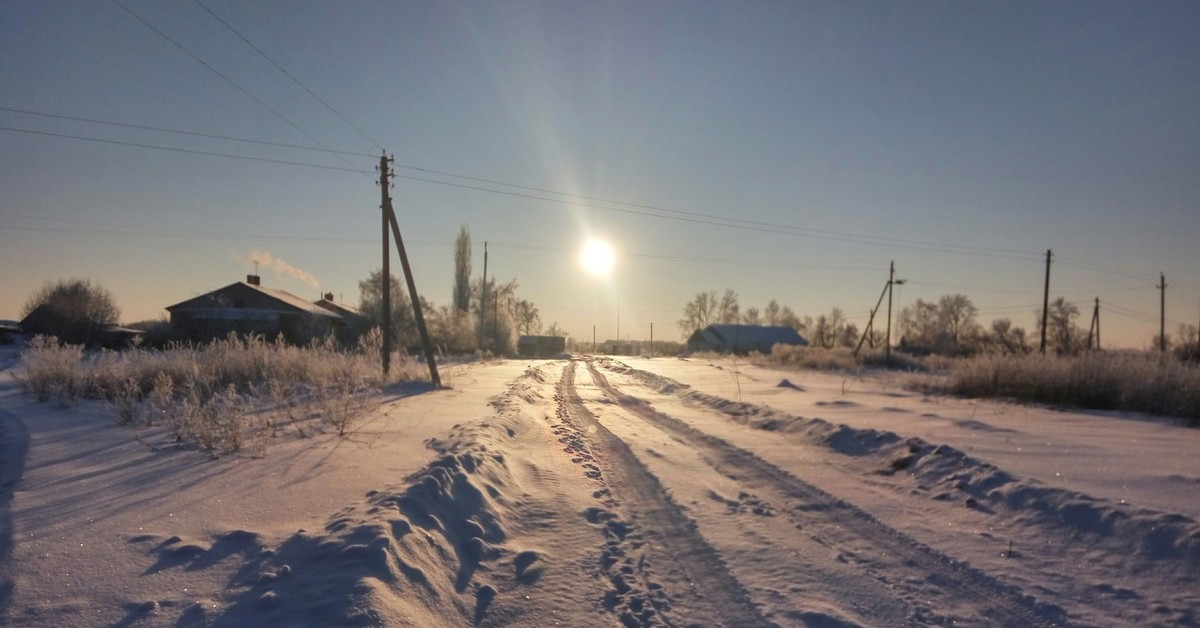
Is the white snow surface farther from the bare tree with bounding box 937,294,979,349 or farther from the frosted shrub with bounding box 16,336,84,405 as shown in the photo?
the bare tree with bounding box 937,294,979,349

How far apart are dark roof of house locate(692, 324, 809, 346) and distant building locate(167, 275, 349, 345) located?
57.5m

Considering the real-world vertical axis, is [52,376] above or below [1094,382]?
below

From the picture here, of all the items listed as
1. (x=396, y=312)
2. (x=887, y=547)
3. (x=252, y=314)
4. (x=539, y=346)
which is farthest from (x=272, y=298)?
(x=887, y=547)

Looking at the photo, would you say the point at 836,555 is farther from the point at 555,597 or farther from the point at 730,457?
the point at 730,457

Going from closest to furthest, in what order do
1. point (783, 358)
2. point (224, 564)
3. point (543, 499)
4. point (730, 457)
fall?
point (224, 564), point (543, 499), point (730, 457), point (783, 358)

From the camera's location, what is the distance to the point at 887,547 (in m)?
5.26

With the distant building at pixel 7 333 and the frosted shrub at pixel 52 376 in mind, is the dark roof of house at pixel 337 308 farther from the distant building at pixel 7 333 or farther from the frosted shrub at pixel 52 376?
the frosted shrub at pixel 52 376

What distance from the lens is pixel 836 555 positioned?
5.02 meters

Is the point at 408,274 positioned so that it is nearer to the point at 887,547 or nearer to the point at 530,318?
the point at 887,547

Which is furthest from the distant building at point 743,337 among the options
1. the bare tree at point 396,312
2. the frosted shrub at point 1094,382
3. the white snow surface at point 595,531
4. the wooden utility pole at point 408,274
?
the white snow surface at point 595,531

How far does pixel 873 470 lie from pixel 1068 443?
3418mm

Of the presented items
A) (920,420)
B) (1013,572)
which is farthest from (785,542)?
(920,420)

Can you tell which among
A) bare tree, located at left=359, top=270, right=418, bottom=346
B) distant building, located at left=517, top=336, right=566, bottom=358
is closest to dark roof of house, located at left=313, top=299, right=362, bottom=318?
bare tree, located at left=359, top=270, right=418, bottom=346

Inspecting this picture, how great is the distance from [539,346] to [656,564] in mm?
78120
